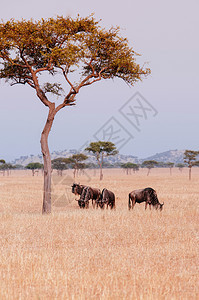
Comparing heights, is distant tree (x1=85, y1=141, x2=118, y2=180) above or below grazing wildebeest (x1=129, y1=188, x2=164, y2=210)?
above

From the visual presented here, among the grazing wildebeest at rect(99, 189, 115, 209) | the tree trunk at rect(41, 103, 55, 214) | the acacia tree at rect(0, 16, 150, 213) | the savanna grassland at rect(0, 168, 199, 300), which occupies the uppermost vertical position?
the acacia tree at rect(0, 16, 150, 213)

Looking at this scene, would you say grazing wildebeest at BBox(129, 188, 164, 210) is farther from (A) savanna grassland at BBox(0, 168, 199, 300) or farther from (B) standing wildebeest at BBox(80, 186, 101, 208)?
(A) savanna grassland at BBox(0, 168, 199, 300)

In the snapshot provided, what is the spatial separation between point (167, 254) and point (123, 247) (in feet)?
4.64

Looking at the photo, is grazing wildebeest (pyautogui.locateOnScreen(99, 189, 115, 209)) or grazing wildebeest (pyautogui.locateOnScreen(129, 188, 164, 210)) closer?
grazing wildebeest (pyautogui.locateOnScreen(129, 188, 164, 210))

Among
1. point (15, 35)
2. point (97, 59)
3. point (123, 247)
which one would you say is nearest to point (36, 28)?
point (15, 35)

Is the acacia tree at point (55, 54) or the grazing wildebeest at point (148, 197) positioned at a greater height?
the acacia tree at point (55, 54)

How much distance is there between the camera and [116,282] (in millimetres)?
6699

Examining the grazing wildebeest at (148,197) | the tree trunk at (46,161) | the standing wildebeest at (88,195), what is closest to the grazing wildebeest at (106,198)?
the standing wildebeest at (88,195)

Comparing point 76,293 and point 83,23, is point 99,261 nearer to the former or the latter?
point 76,293

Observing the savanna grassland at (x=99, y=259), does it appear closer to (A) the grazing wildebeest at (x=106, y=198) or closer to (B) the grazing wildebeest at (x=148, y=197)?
(B) the grazing wildebeest at (x=148, y=197)

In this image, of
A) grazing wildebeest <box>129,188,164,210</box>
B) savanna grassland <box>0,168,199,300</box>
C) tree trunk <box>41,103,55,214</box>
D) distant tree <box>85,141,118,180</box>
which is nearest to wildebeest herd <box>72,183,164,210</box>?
grazing wildebeest <box>129,188,164,210</box>

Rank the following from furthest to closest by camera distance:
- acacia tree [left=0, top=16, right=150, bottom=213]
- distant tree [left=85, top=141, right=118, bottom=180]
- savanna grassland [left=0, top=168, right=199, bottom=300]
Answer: distant tree [left=85, top=141, right=118, bottom=180] < acacia tree [left=0, top=16, right=150, bottom=213] < savanna grassland [left=0, top=168, right=199, bottom=300]

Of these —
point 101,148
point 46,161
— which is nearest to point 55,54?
point 46,161

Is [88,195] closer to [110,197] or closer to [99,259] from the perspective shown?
[110,197]
